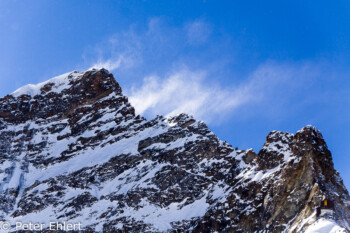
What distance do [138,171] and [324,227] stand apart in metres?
67.0

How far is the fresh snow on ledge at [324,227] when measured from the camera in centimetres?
8457

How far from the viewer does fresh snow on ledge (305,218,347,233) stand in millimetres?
84575

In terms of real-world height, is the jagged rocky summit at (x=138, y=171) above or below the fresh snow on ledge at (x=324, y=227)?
above

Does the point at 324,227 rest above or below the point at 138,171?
below

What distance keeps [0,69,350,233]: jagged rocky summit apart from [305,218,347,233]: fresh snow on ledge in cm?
22

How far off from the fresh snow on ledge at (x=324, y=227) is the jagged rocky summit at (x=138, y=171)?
8.6 inches

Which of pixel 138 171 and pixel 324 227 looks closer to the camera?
pixel 324 227

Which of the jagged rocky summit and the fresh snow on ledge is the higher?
the jagged rocky summit

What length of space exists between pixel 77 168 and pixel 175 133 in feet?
90.9

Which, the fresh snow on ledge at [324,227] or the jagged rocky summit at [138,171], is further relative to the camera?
the jagged rocky summit at [138,171]

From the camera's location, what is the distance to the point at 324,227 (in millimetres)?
87062

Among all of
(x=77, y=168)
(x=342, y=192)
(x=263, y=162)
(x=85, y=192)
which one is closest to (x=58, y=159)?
(x=77, y=168)

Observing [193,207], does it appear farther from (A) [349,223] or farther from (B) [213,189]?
(A) [349,223]

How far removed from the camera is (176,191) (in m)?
137
